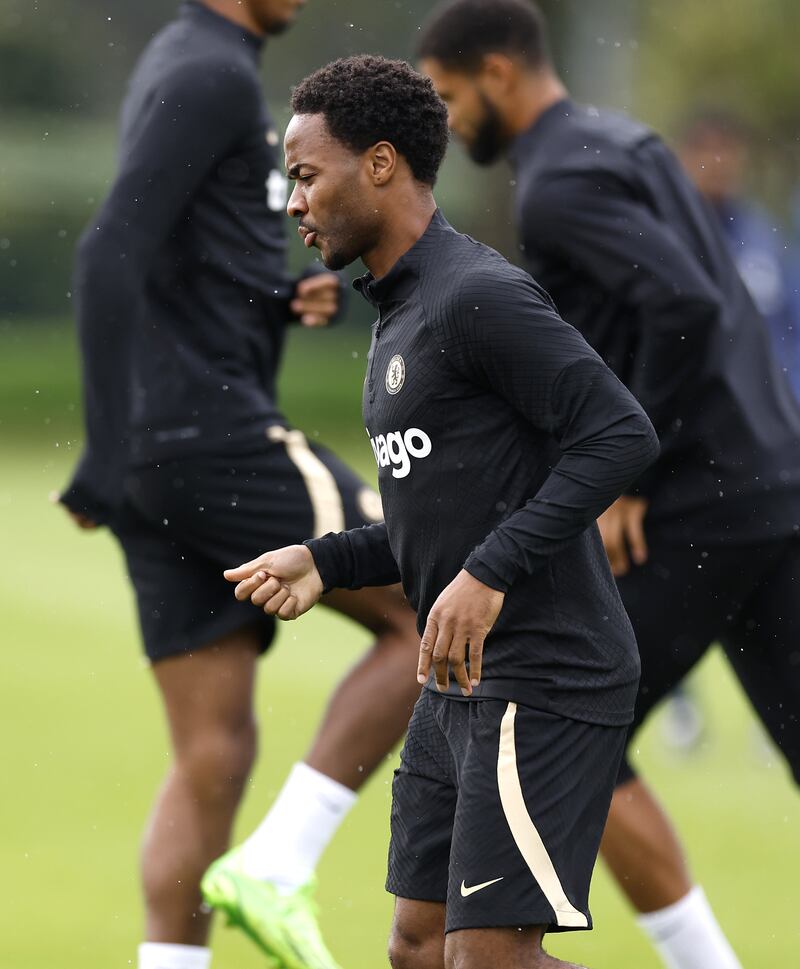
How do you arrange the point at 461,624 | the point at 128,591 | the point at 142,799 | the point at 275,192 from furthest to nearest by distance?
the point at 128,591
the point at 142,799
the point at 275,192
the point at 461,624

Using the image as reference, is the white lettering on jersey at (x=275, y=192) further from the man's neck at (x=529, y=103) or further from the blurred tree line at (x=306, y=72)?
the blurred tree line at (x=306, y=72)

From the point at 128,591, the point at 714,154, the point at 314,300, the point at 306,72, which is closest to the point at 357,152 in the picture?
the point at 314,300

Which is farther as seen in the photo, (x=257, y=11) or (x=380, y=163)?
(x=257, y=11)

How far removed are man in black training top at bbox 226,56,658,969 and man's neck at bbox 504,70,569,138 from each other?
149 centimetres

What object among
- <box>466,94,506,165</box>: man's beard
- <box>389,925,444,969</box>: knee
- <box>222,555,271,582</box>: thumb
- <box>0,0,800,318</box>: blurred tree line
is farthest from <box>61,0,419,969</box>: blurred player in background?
<box>0,0,800,318</box>: blurred tree line

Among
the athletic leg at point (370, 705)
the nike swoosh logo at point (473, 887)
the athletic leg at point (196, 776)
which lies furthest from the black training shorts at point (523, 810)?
the athletic leg at point (196, 776)

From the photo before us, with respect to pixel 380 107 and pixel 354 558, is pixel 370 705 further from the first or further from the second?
pixel 380 107

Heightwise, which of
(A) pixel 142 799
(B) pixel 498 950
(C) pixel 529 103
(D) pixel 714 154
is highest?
(C) pixel 529 103

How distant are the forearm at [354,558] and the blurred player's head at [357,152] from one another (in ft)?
1.76

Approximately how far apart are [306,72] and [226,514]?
106 feet

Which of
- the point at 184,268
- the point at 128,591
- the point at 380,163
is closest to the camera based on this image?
the point at 380,163

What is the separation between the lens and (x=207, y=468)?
4910 mm

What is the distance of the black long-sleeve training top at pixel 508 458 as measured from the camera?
10.7 feet

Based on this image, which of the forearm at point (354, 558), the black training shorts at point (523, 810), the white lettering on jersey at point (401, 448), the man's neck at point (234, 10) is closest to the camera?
the black training shorts at point (523, 810)
